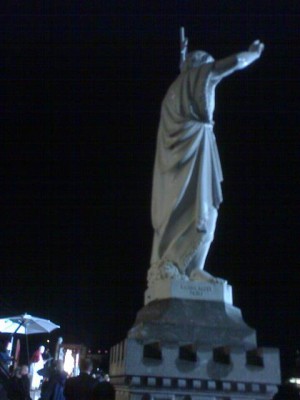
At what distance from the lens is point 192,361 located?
15.7ft

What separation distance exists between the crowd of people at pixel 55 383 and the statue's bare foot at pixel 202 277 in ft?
5.27

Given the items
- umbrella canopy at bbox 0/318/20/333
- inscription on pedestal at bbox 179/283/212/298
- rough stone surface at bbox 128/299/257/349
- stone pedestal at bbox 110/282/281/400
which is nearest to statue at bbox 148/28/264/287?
inscription on pedestal at bbox 179/283/212/298

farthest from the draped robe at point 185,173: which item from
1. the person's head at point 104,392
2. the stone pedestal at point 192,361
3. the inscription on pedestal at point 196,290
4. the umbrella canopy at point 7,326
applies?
the umbrella canopy at point 7,326

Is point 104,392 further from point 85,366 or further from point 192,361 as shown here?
point 192,361

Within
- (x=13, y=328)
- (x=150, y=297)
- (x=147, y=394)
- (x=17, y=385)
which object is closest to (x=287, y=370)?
(x=13, y=328)

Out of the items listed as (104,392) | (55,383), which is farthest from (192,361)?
(55,383)

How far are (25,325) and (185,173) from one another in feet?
34.1

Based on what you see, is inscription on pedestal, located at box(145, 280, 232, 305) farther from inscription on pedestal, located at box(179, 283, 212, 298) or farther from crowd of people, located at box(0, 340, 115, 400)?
crowd of people, located at box(0, 340, 115, 400)

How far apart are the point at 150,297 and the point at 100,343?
24265mm

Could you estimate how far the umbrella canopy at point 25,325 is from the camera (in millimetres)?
14320

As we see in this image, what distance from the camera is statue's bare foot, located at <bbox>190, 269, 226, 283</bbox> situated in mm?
5809

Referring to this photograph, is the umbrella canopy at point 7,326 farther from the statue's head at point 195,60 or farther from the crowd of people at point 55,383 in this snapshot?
the statue's head at point 195,60

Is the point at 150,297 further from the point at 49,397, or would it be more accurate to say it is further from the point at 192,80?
the point at 49,397

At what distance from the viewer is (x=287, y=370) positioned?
17.1m
